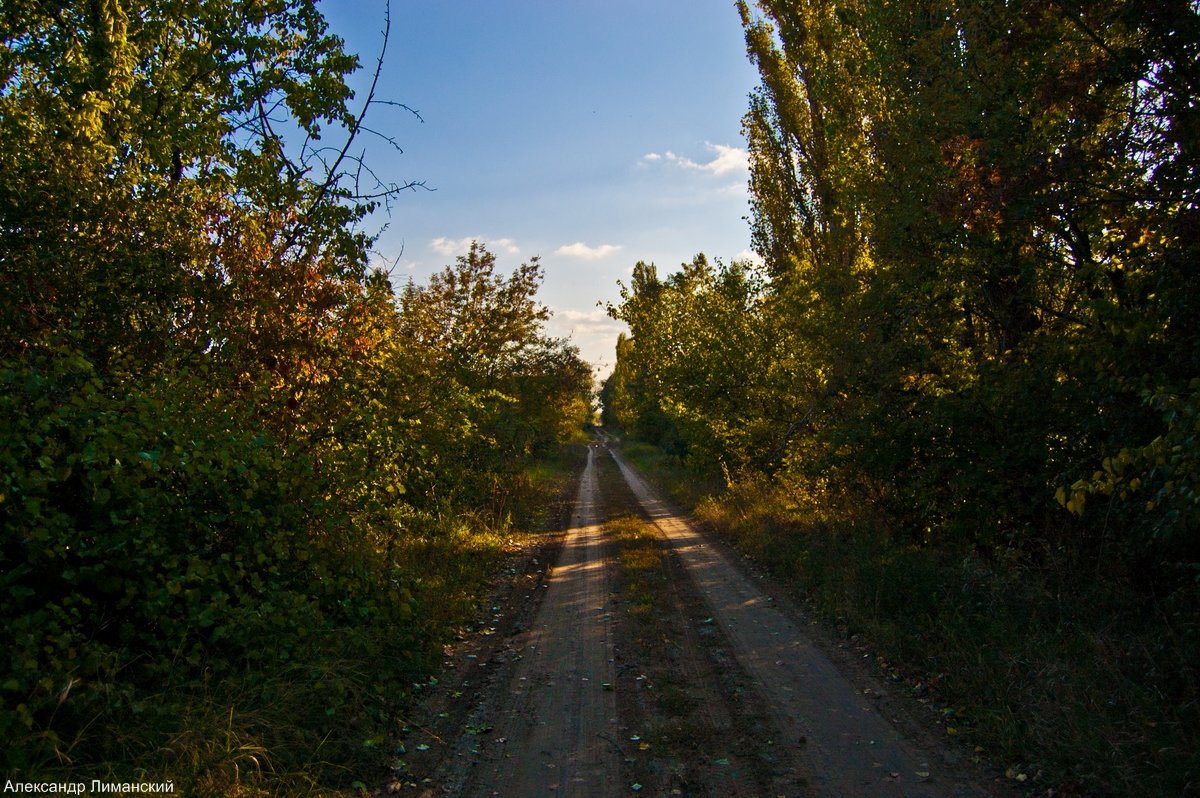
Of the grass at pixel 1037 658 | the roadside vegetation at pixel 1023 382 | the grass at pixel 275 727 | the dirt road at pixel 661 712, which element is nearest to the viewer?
the grass at pixel 275 727

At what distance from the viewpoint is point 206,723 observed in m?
4.37

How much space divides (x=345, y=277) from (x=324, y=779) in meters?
5.31

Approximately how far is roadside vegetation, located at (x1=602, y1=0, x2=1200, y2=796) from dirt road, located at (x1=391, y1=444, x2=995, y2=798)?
0.81 metres

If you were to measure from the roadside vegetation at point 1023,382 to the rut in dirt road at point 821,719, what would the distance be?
1.98ft

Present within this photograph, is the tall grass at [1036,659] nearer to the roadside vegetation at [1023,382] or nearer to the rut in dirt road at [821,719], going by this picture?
the roadside vegetation at [1023,382]

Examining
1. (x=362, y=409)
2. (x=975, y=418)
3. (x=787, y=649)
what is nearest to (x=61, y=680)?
(x=362, y=409)

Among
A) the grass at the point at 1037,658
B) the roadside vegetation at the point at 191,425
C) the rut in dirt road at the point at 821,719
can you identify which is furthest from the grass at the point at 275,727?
the grass at the point at 1037,658

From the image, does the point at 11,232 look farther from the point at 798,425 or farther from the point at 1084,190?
the point at 798,425

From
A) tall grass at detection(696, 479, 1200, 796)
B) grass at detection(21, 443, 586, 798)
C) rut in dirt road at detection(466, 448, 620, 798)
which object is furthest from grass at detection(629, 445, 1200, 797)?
grass at detection(21, 443, 586, 798)

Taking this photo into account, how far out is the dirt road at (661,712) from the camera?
15.5 feet

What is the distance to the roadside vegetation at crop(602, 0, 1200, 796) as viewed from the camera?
5.18m

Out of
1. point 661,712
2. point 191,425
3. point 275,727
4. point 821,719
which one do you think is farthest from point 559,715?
point 191,425

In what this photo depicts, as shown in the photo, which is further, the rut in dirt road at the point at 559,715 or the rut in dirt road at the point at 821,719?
the rut in dirt road at the point at 559,715

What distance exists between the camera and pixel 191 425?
5.13 meters
